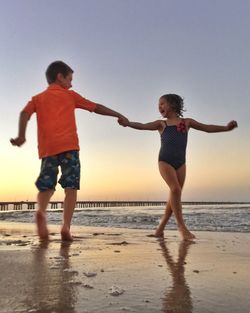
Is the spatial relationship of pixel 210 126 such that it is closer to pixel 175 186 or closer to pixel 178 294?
pixel 175 186

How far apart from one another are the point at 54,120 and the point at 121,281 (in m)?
2.80

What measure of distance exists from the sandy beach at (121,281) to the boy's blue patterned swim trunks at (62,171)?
130 cm

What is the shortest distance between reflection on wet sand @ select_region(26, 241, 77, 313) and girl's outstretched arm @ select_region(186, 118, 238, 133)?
10.9 feet

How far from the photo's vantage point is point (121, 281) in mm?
2133

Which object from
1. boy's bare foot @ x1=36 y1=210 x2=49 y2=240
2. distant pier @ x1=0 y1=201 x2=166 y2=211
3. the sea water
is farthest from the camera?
distant pier @ x1=0 y1=201 x2=166 y2=211

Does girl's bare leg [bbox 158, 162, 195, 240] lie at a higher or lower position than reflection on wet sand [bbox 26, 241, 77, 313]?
higher

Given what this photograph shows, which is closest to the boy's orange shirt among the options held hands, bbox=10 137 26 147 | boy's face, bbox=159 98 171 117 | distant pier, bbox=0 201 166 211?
held hands, bbox=10 137 26 147

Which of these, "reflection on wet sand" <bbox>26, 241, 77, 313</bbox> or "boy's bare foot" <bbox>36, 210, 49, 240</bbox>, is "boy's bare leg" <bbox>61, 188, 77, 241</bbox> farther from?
"reflection on wet sand" <bbox>26, 241, 77, 313</bbox>

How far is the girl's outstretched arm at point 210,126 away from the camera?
5.77m

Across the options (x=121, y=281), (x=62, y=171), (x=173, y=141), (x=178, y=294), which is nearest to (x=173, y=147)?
(x=173, y=141)

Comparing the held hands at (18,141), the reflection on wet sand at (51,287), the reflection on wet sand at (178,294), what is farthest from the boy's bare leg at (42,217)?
the reflection on wet sand at (178,294)

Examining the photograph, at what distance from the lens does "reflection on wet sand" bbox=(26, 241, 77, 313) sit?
5.17 ft

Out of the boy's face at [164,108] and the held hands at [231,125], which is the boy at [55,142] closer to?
the boy's face at [164,108]

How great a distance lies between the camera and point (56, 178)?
471 centimetres
